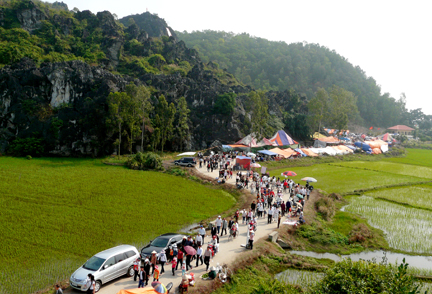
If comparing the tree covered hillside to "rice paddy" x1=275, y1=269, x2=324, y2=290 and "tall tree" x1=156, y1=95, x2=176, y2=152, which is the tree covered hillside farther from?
"rice paddy" x1=275, y1=269, x2=324, y2=290

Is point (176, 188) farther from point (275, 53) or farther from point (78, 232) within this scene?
point (275, 53)

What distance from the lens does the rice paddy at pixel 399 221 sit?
1948 cm

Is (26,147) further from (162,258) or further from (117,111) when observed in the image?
(162,258)

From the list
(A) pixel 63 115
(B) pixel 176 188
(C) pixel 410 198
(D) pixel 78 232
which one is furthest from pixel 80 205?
(C) pixel 410 198

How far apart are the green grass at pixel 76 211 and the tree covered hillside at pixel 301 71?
355 feet

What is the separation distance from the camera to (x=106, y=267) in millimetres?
12094

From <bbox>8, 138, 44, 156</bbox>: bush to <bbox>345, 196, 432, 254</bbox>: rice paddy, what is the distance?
42340 millimetres

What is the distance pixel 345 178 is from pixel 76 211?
3429 centimetres

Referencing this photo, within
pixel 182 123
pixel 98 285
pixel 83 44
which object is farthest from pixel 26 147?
pixel 83 44

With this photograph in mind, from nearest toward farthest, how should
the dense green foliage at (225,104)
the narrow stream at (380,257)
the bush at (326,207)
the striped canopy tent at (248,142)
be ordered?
the narrow stream at (380,257)
the bush at (326,207)
the striped canopy tent at (248,142)
the dense green foliage at (225,104)

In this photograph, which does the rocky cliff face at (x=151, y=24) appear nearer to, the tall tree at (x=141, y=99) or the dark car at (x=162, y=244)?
the tall tree at (x=141, y=99)

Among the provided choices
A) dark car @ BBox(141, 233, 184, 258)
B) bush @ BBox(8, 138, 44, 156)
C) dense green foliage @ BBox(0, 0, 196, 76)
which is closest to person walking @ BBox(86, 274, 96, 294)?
dark car @ BBox(141, 233, 184, 258)

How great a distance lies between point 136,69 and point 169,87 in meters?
17.8

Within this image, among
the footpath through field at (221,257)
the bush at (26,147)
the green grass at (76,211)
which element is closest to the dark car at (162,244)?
the footpath through field at (221,257)
